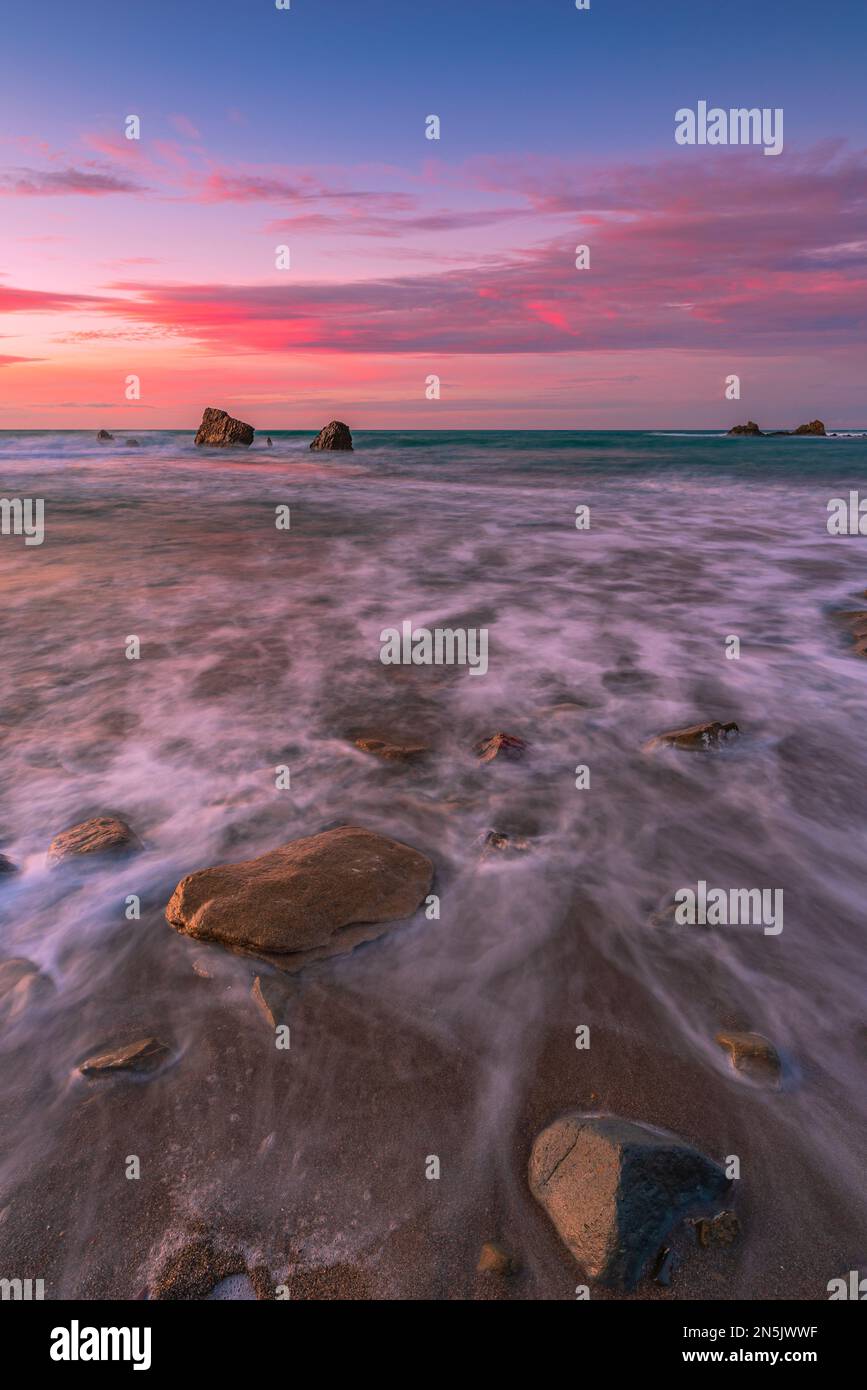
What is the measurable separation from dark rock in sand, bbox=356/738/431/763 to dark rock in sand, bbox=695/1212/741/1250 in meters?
3.98

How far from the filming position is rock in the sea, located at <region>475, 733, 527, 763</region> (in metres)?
6.06

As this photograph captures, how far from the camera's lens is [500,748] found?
611 cm

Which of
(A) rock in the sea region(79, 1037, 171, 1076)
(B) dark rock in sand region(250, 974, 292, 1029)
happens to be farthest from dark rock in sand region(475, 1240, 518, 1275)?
(A) rock in the sea region(79, 1037, 171, 1076)

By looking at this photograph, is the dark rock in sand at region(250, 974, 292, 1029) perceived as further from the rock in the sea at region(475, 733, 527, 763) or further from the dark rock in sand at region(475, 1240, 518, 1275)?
the rock in the sea at region(475, 733, 527, 763)

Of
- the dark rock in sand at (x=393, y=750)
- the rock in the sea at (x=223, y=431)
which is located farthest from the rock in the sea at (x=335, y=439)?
the dark rock in sand at (x=393, y=750)

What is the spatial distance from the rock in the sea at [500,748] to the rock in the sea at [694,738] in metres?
1.16

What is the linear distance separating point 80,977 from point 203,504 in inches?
909

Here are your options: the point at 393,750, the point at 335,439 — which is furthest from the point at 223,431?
the point at 393,750

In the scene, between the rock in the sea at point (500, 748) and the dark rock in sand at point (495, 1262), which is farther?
the rock in the sea at point (500, 748)

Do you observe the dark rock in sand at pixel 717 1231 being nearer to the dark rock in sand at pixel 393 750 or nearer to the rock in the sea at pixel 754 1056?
the rock in the sea at pixel 754 1056

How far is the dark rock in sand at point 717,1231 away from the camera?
243cm

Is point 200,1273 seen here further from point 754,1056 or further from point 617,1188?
point 754,1056

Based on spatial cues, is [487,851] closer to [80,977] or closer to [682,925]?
[682,925]
